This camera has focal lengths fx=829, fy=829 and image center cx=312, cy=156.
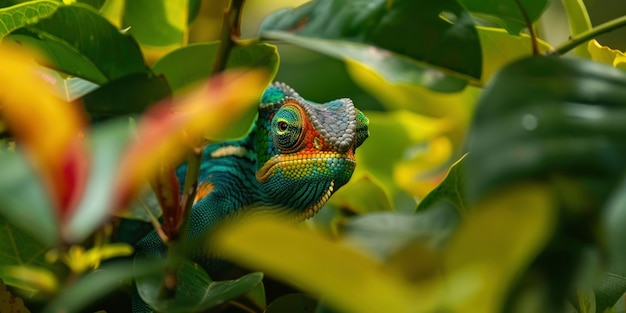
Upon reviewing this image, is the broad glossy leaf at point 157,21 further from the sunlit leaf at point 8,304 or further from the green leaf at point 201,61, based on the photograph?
the sunlit leaf at point 8,304

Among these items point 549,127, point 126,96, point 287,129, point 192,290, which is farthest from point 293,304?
point 287,129

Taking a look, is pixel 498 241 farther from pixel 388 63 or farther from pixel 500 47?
pixel 500 47

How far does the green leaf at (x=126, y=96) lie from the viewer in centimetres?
53

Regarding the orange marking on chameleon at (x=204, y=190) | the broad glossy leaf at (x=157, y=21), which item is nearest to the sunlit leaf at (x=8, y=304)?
the broad glossy leaf at (x=157, y=21)

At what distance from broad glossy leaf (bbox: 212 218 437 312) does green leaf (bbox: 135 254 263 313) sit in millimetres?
203

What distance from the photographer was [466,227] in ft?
1.05

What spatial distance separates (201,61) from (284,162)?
486 millimetres

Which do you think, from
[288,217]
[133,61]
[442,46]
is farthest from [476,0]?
[288,217]

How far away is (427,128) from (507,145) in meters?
0.82

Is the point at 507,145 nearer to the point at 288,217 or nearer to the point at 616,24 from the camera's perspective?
the point at 616,24

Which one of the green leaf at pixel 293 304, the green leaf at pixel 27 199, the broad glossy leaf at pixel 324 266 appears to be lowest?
the green leaf at pixel 293 304

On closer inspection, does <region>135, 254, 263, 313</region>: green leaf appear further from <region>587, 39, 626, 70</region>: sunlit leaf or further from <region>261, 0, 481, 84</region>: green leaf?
<region>587, 39, 626, 70</region>: sunlit leaf

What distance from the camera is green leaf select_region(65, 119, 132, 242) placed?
1.01ft

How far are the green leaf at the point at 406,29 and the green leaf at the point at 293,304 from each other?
22cm
